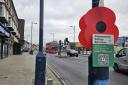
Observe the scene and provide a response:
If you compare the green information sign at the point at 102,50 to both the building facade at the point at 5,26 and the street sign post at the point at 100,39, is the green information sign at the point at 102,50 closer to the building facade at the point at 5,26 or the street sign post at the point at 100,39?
the street sign post at the point at 100,39

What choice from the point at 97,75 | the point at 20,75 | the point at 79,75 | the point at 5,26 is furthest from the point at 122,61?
the point at 5,26

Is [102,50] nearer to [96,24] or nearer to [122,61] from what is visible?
[96,24]

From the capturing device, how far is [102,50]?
557 centimetres

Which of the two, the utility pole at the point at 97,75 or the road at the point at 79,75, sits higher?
the utility pole at the point at 97,75

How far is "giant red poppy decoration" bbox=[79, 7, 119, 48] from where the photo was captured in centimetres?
551

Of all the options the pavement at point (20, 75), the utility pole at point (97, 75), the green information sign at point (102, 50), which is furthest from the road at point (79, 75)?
the green information sign at point (102, 50)

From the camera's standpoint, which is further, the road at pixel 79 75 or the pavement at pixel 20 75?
the road at pixel 79 75

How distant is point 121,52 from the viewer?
866 inches

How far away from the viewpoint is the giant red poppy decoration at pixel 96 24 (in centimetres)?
551

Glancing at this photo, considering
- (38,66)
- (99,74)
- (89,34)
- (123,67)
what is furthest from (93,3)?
→ (123,67)

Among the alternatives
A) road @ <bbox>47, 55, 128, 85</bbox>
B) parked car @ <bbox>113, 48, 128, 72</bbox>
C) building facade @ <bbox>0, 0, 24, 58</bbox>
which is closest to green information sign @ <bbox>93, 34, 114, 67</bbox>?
road @ <bbox>47, 55, 128, 85</bbox>

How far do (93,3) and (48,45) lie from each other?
3348 inches

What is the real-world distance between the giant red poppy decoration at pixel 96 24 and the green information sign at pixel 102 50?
0.08 meters

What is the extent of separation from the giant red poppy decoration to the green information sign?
8cm
